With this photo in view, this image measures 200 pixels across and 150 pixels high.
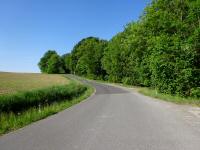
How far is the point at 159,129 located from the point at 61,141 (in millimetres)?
3970

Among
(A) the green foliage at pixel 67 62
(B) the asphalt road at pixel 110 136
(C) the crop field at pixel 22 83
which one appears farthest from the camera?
(A) the green foliage at pixel 67 62

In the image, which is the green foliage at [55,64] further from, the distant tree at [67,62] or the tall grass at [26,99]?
the tall grass at [26,99]

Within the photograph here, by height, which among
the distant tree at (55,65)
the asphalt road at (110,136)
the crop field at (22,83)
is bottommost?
the asphalt road at (110,136)

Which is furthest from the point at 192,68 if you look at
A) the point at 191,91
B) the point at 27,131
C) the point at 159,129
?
the point at 27,131

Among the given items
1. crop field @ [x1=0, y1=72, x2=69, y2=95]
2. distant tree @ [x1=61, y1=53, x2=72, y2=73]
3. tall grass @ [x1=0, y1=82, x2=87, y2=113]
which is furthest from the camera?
distant tree @ [x1=61, y1=53, x2=72, y2=73]

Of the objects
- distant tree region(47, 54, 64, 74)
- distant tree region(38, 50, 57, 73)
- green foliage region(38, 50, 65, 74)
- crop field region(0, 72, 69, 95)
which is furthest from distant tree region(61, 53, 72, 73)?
crop field region(0, 72, 69, 95)

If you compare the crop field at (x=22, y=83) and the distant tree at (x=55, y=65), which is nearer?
the crop field at (x=22, y=83)

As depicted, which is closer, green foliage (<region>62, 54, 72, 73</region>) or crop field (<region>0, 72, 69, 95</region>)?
crop field (<region>0, 72, 69, 95</region>)

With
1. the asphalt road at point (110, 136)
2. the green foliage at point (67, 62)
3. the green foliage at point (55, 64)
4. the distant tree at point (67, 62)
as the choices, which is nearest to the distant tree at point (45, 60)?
the green foliage at point (55, 64)

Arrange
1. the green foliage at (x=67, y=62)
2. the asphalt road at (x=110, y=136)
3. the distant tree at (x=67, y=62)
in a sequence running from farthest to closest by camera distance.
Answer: the distant tree at (x=67, y=62)
the green foliage at (x=67, y=62)
the asphalt road at (x=110, y=136)

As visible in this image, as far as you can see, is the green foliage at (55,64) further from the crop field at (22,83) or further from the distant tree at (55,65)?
the crop field at (22,83)

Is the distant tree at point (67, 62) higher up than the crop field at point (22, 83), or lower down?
higher up

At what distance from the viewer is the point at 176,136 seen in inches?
374

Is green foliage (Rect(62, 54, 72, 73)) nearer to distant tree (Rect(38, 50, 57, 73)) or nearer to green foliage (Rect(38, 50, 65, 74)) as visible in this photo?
green foliage (Rect(38, 50, 65, 74))
